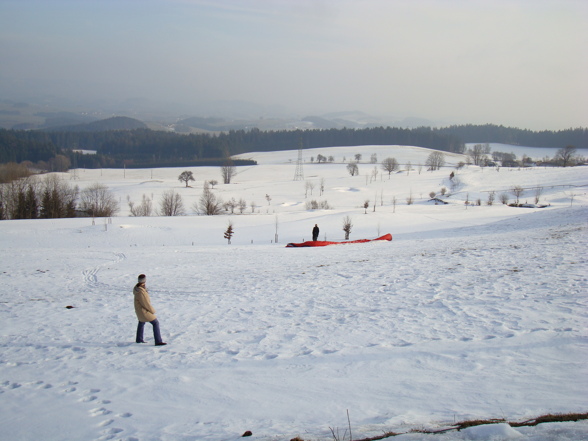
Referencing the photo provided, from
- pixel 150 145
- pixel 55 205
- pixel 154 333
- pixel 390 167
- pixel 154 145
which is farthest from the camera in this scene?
pixel 150 145

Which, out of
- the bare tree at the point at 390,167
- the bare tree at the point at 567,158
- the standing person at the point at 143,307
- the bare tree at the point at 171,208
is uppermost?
the bare tree at the point at 567,158

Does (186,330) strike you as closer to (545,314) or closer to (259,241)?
(545,314)

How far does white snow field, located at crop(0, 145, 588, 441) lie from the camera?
6.58 m

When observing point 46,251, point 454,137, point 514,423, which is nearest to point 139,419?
point 514,423

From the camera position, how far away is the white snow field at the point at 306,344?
6.58 metres

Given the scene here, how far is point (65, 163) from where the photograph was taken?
428ft

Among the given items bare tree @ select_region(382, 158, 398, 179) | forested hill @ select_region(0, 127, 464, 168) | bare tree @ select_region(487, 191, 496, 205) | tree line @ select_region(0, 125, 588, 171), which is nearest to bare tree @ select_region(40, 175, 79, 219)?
bare tree @ select_region(487, 191, 496, 205)

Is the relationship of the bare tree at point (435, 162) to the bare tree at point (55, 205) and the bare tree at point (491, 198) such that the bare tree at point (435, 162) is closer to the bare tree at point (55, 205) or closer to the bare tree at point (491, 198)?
the bare tree at point (491, 198)

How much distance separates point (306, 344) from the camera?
9.92m

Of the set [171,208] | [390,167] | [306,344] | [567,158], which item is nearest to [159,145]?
[390,167]

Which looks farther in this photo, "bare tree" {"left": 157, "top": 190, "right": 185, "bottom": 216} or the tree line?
the tree line

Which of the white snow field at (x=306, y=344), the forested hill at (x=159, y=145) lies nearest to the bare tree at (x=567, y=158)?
the forested hill at (x=159, y=145)

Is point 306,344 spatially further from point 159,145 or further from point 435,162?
point 159,145

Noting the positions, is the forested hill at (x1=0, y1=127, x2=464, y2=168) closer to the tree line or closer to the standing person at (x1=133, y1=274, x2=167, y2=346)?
the tree line
